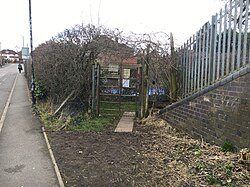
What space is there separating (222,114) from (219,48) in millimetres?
1412

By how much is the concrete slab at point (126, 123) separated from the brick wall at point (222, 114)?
166 cm

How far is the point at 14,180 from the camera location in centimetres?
414

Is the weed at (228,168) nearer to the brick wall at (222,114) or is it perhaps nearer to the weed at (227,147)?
the brick wall at (222,114)

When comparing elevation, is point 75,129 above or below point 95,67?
below

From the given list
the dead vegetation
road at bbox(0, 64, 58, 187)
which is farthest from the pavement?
the dead vegetation

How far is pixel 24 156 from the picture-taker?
17.5 ft

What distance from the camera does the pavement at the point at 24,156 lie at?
4160 millimetres

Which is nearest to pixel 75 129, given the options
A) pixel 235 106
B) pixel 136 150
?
pixel 136 150

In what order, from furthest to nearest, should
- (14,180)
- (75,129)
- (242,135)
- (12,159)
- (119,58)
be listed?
(119,58) → (75,129) → (12,159) → (242,135) → (14,180)

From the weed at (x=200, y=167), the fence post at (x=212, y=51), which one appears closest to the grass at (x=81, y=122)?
the fence post at (x=212, y=51)

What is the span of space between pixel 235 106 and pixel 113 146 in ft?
8.50

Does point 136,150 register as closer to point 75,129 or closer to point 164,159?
point 164,159

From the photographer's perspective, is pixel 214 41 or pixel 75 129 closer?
pixel 214 41

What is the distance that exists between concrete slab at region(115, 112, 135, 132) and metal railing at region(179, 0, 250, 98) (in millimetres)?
1843
